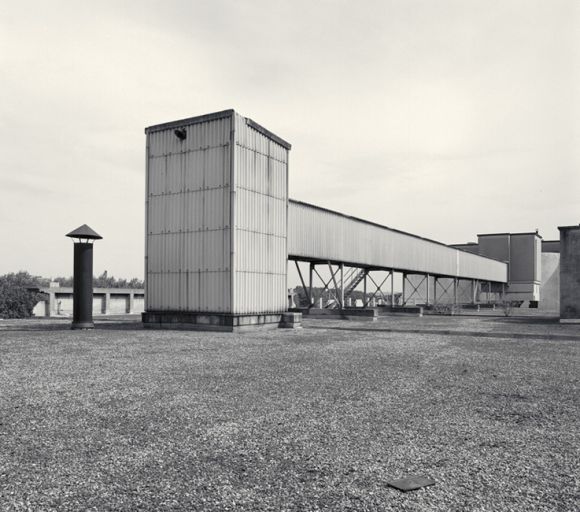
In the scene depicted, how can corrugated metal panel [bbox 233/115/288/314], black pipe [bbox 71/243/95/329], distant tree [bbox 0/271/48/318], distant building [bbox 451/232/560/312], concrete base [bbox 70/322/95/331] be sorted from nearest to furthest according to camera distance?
concrete base [bbox 70/322/95/331], black pipe [bbox 71/243/95/329], corrugated metal panel [bbox 233/115/288/314], distant tree [bbox 0/271/48/318], distant building [bbox 451/232/560/312]

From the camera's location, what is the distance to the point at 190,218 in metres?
23.9

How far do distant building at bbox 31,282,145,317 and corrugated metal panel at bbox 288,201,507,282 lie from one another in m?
24.2

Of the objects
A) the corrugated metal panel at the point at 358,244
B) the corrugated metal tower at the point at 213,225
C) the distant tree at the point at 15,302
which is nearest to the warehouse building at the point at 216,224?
the corrugated metal tower at the point at 213,225

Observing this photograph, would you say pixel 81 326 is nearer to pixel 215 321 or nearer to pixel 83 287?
pixel 83 287

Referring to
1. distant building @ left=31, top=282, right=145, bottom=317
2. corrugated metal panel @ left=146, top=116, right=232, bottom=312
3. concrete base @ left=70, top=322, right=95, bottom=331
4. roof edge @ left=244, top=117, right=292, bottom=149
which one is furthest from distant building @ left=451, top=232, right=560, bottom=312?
concrete base @ left=70, top=322, right=95, bottom=331

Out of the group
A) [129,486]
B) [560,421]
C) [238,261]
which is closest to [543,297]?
[238,261]

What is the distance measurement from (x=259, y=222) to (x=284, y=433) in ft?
59.6

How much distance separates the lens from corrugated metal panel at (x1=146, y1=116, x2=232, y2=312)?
22875mm

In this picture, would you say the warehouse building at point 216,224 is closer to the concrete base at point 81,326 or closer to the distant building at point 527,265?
the concrete base at point 81,326

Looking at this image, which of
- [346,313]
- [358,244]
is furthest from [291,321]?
[358,244]

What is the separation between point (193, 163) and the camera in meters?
24.0

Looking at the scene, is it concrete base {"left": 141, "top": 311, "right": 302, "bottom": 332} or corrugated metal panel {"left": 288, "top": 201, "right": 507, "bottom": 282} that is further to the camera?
corrugated metal panel {"left": 288, "top": 201, "right": 507, "bottom": 282}

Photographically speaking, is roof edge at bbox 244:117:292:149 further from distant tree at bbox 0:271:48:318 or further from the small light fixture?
distant tree at bbox 0:271:48:318

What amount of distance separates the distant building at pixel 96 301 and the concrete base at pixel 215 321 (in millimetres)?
24479
